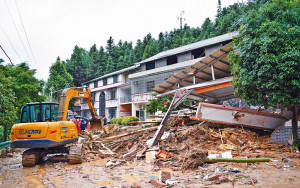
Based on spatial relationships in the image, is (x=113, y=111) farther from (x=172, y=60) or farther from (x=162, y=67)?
(x=172, y=60)

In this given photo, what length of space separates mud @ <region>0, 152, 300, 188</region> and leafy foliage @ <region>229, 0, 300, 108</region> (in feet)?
7.71

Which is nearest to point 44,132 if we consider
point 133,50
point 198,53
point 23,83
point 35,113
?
point 35,113

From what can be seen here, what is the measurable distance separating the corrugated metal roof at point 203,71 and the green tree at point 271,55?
2534mm

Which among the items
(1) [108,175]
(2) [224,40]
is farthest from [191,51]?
(1) [108,175]

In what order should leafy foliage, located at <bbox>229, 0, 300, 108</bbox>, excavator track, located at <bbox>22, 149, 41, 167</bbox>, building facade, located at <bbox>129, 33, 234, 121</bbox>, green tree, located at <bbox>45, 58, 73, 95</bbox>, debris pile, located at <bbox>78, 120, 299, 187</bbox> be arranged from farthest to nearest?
green tree, located at <bbox>45, 58, 73, 95</bbox>, building facade, located at <bbox>129, 33, 234, 121</bbox>, excavator track, located at <bbox>22, 149, 41, 167</bbox>, leafy foliage, located at <bbox>229, 0, 300, 108</bbox>, debris pile, located at <bbox>78, 120, 299, 187</bbox>

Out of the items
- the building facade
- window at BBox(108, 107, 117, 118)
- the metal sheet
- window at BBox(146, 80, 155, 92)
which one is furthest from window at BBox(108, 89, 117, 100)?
the metal sheet

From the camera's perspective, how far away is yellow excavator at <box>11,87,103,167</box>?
364 inches

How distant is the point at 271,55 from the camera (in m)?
7.35

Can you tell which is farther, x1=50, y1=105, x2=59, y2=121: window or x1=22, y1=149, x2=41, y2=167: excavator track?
x1=50, y1=105, x2=59, y2=121: window

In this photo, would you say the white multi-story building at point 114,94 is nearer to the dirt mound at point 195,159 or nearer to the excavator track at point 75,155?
the excavator track at point 75,155

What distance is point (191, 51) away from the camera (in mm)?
28391

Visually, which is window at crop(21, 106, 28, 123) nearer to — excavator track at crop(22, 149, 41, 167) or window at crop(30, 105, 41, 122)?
window at crop(30, 105, 41, 122)

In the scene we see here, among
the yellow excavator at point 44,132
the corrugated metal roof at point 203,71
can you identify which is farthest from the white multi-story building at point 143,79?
the yellow excavator at point 44,132

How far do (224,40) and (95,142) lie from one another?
18.7m
